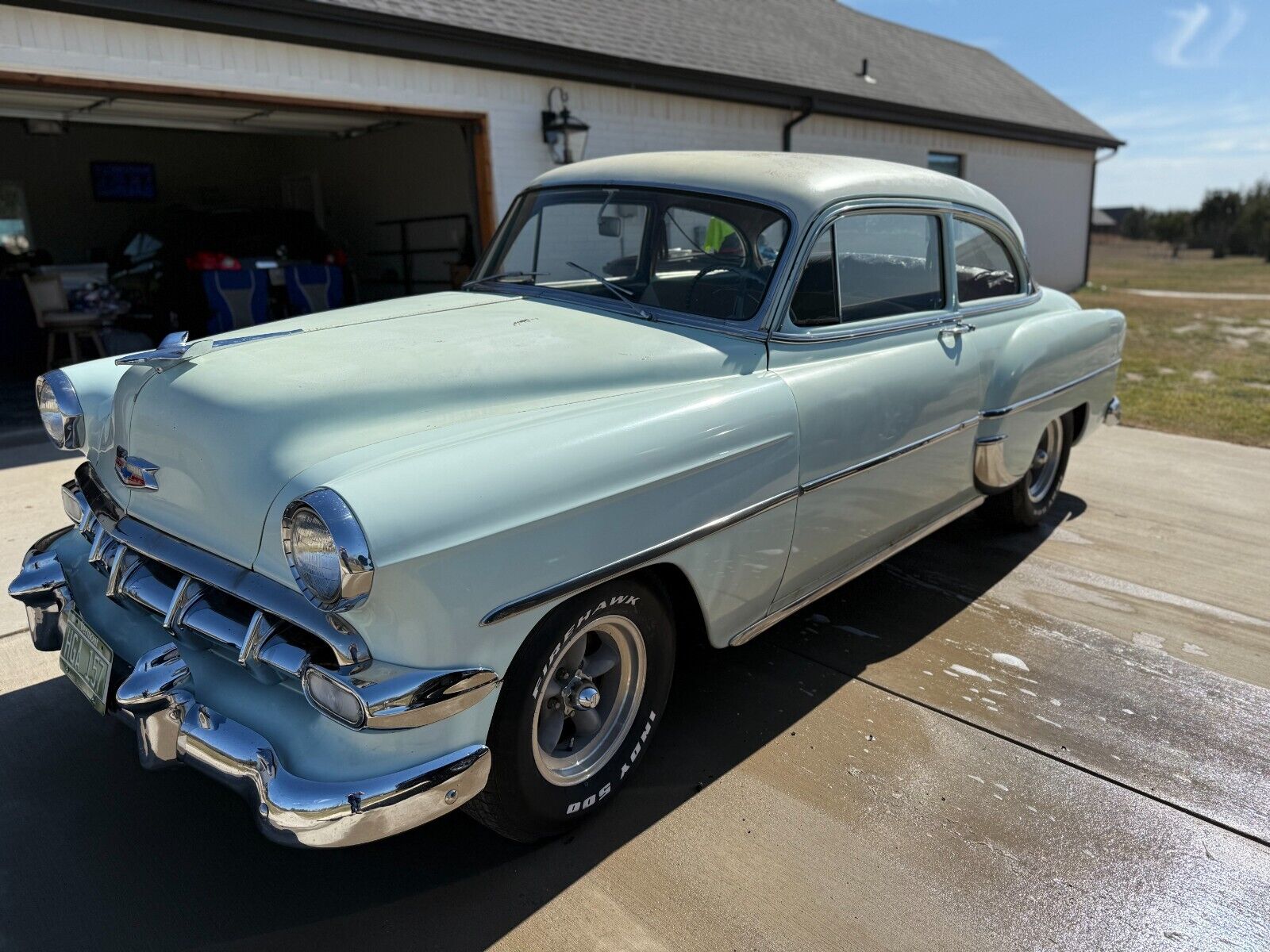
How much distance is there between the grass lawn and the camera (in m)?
7.32

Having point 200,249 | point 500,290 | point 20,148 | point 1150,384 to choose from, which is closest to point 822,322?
point 500,290

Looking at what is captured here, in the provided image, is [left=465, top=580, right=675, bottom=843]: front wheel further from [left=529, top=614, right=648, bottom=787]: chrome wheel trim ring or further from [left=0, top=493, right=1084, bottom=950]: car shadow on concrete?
[left=0, top=493, right=1084, bottom=950]: car shadow on concrete

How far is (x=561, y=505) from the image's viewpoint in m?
2.09

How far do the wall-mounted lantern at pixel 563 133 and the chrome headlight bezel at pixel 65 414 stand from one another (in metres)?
5.95

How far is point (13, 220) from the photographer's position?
1195cm

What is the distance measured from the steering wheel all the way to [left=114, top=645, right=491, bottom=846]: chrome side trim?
169 cm

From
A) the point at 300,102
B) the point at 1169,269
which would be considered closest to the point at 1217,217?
the point at 1169,269

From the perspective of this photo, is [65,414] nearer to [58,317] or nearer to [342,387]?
[342,387]

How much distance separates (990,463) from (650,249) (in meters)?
1.72

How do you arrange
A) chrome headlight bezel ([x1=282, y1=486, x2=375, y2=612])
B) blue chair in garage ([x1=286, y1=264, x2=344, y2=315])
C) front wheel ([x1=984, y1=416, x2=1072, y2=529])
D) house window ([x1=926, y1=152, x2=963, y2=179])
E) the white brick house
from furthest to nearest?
house window ([x1=926, y1=152, x2=963, y2=179]), blue chair in garage ([x1=286, y1=264, x2=344, y2=315]), the white brick house, front wheel ([x1=984, y1=416, x2=1072, y2=529]), chrome headlight bezel ([x1=282, y1=486, x2=375, y2=612])

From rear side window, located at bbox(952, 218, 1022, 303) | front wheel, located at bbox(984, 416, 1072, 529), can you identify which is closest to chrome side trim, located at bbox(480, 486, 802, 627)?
rear side window, located at bbox(952, 218, 1022, 303)

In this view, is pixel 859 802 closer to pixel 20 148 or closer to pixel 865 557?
pixel 865 557

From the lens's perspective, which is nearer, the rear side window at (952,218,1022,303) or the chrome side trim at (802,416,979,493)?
the chrome side trim at (802,416,979,493)

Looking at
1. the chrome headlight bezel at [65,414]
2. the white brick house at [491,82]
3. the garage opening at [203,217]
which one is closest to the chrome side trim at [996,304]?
the chrome headlight bezel at [65,414]
